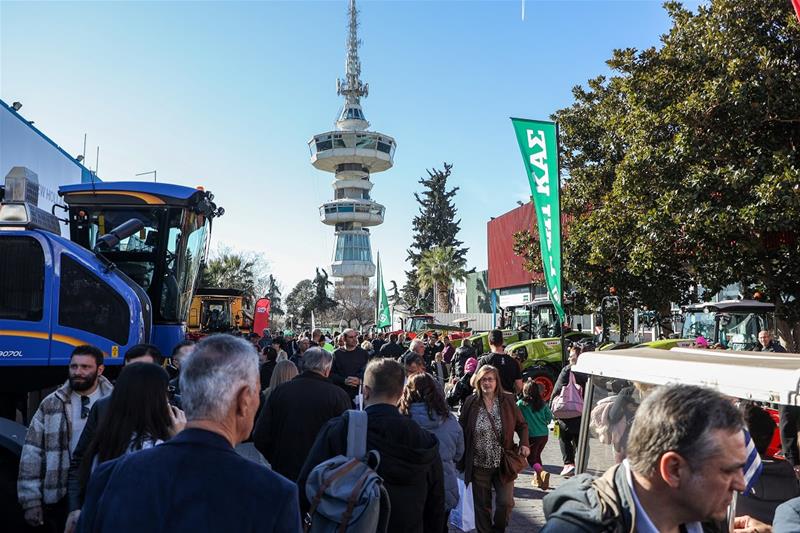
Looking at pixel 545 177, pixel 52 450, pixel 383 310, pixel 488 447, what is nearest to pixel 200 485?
pixel 52 450

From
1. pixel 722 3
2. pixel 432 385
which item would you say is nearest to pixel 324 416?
pixel 432 385

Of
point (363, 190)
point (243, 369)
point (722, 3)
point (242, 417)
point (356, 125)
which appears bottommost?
point (242, 417)

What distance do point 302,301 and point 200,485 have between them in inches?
3998

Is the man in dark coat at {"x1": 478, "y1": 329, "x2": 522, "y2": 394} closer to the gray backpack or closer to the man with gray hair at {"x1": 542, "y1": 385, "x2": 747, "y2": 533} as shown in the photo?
the gray backpack

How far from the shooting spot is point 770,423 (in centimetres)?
402

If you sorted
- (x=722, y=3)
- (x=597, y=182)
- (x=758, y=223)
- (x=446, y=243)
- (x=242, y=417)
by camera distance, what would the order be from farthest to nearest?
(x=446, y=243), (x=597, y=182), (x=722, y=3), (x=758, y=223), (x=242, y=417)

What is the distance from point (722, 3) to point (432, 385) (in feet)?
48.6

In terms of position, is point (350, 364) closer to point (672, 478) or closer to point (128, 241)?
point (128, 241)

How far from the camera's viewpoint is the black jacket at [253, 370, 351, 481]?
16.6 feet

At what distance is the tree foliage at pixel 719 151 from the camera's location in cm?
1485

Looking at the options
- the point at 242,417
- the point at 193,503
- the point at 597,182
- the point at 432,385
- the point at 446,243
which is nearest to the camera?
the point at 193,503

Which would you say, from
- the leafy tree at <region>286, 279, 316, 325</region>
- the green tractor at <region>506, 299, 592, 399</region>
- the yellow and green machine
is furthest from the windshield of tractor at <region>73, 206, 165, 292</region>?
the leafy tree at <region>286, 279, 316, 325</region>

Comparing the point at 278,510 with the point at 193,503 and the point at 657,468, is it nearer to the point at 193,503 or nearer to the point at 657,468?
the point at 193,503

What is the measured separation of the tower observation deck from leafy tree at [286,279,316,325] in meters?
6.22
